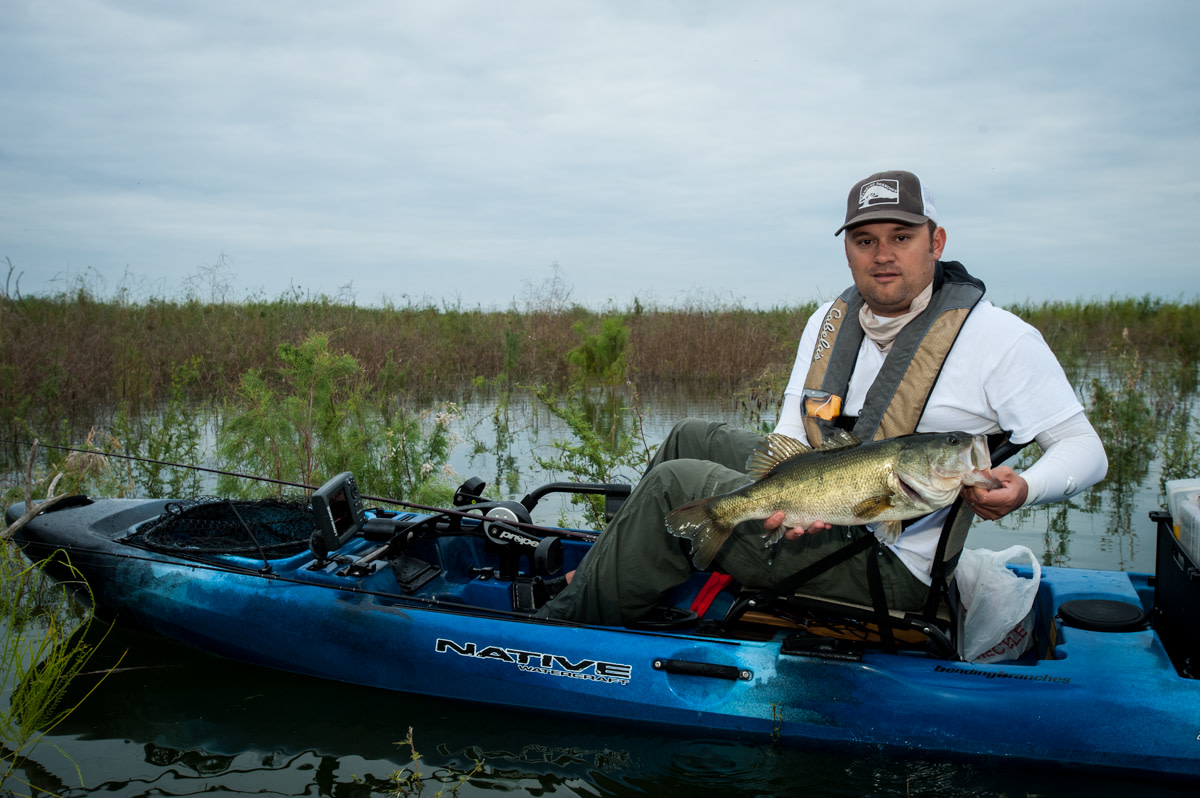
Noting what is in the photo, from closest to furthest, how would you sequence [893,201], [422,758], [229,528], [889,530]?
[889,530], [893,201], [422,758], [229,528]

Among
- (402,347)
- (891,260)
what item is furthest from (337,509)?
(402,347)

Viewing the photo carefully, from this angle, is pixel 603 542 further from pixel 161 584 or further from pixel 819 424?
pixel 161 584

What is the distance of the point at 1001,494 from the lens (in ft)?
8.77

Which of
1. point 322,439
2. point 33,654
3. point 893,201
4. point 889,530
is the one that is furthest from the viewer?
point 322,439

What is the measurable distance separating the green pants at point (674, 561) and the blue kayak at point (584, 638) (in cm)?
14

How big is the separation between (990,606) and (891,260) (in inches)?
58.3

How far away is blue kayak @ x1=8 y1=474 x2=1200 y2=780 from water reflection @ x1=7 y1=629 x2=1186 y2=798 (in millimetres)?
95

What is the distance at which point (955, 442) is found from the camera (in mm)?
2609

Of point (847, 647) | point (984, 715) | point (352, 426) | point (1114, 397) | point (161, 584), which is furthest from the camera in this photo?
point (1114, 397)

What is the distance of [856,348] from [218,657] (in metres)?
3.61

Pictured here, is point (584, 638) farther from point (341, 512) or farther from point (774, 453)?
point (341, 512)

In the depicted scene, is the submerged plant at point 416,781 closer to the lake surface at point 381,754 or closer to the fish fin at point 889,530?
the lake surface at point 381,754

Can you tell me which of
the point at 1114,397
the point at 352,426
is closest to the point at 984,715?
the point at 352,426

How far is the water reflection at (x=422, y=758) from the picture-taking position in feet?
10.9
